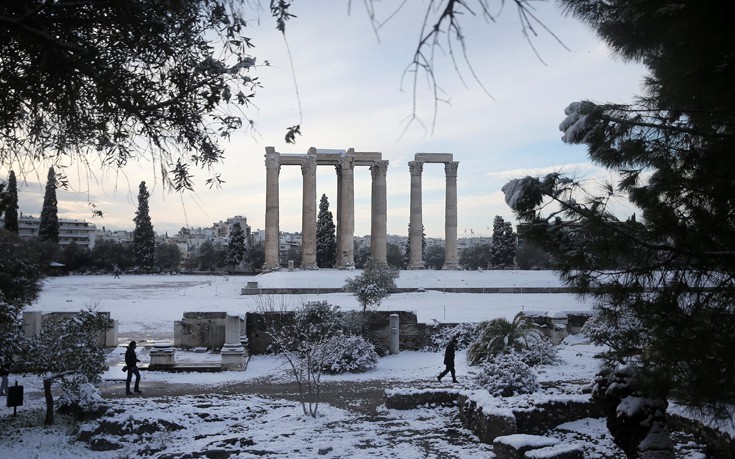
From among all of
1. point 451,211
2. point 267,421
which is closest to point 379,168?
point 451,211

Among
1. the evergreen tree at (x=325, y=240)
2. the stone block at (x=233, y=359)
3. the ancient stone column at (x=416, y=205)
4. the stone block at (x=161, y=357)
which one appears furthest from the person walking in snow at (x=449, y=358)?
the evergreen tree at (x=325, y=240)

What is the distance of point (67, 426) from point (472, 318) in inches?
670

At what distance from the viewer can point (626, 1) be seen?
593 centimetres

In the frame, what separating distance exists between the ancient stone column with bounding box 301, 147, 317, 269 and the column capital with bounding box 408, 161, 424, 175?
767 cm

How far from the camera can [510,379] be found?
1361 centimetres

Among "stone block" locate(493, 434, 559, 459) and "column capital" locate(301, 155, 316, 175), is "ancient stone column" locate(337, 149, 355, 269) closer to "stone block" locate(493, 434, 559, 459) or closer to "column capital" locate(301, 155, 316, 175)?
"column capital" locate(301, 155, 316, 175)

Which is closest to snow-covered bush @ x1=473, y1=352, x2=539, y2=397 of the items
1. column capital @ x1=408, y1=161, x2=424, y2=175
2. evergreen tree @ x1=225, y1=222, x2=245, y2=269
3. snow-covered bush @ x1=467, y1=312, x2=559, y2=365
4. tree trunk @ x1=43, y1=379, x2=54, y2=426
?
snow-covered bush @ x1=467, y1=312, x2=559, y2=365

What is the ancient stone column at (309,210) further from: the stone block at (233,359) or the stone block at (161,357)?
the stone block at (161,357)

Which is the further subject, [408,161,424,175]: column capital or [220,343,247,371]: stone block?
[408,161,424,175]: column capital

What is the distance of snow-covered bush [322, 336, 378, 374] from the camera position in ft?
62.0

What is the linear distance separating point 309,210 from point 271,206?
9.24ft

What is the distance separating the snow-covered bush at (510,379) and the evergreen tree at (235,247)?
61.4 m

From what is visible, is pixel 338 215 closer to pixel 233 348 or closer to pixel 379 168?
pixel 379 168

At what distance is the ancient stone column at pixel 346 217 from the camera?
4481cm
